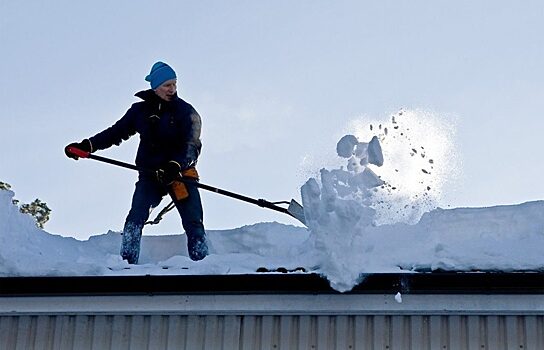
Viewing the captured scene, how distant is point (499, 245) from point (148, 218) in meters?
3.70

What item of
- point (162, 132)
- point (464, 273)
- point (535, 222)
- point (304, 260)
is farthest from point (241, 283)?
point (162, 132)

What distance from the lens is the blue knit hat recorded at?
28.6 feet

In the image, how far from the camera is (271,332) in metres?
6.18

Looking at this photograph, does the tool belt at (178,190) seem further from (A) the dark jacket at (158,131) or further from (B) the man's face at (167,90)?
(B) the man's face at (167,90)

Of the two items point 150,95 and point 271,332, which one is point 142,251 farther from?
point 271,332

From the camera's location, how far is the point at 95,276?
→ 6324 mm

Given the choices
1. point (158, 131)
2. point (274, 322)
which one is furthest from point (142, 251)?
point (274, 322)

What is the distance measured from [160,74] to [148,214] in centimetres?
Answer: 136

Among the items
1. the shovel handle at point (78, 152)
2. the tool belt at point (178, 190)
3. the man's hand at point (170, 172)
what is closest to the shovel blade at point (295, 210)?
the tool belt at point (178, 190)

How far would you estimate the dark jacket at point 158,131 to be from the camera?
8531mm

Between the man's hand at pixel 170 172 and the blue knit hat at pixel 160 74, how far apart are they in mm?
905

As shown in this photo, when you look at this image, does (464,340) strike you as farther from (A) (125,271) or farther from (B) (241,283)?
(A) (125,271)

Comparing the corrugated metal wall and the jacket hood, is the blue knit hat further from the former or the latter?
the corrugated metal wall

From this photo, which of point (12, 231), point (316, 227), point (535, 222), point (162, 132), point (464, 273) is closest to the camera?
point (464, 273)
